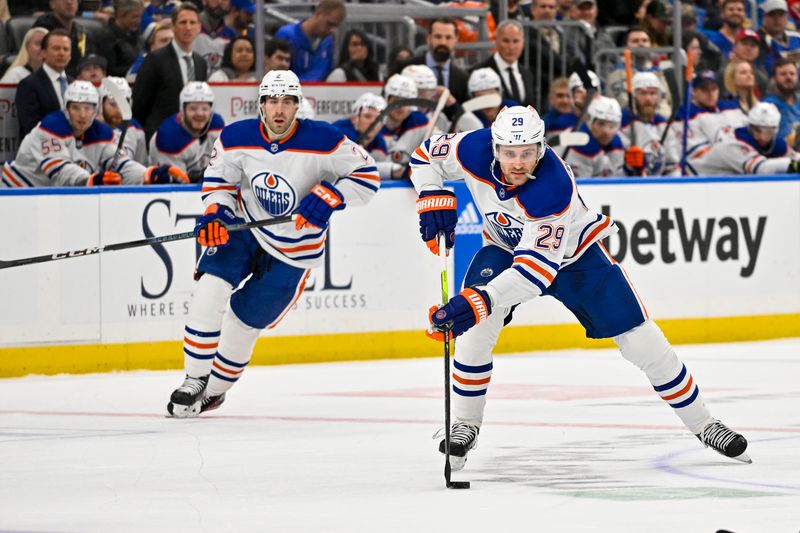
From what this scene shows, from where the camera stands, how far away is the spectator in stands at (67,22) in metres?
10.4

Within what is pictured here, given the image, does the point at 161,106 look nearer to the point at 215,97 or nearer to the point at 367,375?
the point at 215,97

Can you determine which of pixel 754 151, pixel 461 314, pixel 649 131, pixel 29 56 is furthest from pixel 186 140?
pixel 461 314

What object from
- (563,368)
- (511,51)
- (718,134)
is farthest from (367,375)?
(718,134)

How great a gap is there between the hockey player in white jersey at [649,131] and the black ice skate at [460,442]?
20.1ft

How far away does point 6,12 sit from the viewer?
34.9ft

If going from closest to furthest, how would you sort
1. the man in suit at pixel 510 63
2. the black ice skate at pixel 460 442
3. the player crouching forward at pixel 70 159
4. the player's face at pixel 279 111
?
the black ice skate at pixel 460 442 → the player's face at pixel 279 111 → the player crouching forward at pixel 70 159 → the man in suit at pixel 510 63

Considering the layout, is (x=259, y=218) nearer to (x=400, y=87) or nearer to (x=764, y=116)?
(x=400, y=87)

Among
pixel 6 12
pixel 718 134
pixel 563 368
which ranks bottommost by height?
pixel 563 368

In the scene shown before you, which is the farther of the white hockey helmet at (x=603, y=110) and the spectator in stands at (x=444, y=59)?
the white hockey helmet at (x=603, y=110)

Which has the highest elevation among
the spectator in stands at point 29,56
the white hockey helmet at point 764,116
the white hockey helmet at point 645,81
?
the spectator in stands at point 29,56

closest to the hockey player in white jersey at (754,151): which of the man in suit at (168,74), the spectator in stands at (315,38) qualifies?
the spectator in stands at (315,38)

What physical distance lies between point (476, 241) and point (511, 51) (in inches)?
67.6

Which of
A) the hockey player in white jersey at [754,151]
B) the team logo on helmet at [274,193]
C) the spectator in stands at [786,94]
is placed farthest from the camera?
the spectator in stands at [786,94]

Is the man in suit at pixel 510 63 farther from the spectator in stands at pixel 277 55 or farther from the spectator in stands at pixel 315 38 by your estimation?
the spectator in stands at pixel 277 55
